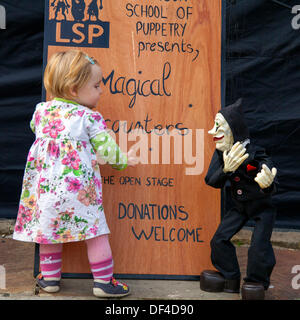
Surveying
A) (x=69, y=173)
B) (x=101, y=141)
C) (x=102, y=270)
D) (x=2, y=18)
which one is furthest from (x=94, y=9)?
(x=102, y=270)

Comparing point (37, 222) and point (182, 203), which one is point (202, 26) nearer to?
point (182, 203)

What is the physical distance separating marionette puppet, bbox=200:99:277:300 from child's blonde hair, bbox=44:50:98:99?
31.7 inches

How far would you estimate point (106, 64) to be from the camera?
3066 mm

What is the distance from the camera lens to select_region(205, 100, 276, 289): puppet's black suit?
8.72 feet

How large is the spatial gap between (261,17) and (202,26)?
1.12 m

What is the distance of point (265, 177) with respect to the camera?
255cm

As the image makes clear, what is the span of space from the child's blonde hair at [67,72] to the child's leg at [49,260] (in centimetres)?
87

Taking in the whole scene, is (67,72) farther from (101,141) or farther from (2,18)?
(2,18)

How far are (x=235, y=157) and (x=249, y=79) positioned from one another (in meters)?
1.61

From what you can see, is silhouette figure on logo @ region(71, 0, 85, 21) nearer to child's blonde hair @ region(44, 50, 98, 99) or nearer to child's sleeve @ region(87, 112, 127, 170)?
child's blonde hair @ region(44, 50, 98, 99)

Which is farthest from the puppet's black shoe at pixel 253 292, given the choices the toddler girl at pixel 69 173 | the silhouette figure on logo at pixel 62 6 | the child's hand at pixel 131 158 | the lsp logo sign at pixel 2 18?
the lsp logo sign at pixel 2 18

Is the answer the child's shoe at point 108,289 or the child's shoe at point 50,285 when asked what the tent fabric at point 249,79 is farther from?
the child's shoe at point 108,289
